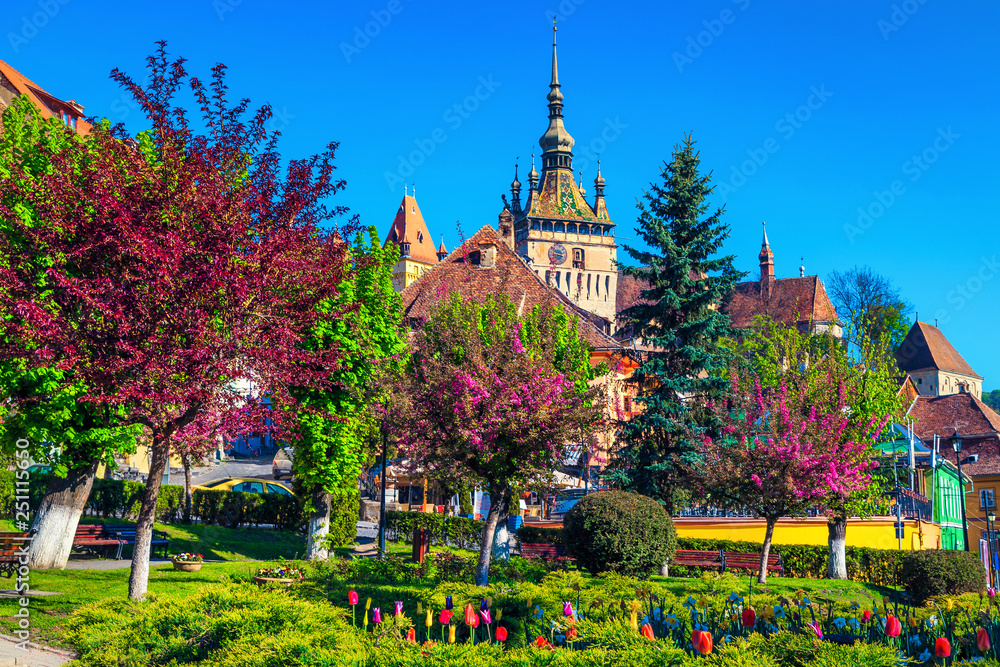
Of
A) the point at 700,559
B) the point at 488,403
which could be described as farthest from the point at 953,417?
the point at 488,403

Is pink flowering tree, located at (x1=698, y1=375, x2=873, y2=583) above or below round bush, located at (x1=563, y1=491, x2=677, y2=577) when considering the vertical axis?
above

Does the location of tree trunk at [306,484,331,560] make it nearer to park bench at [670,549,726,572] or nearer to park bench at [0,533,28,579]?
park bench at [0,533,28,579]

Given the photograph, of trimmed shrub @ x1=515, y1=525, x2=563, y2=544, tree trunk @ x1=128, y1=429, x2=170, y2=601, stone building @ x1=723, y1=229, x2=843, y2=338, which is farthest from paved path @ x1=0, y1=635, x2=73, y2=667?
stone building @ x1=723, y1=229, x2=843, y2=338

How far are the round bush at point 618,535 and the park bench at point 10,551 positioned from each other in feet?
33.6

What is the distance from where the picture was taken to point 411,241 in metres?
125

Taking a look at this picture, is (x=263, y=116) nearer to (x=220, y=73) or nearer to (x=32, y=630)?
(x=220, y=73)

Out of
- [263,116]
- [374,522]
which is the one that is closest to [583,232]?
[374,522]

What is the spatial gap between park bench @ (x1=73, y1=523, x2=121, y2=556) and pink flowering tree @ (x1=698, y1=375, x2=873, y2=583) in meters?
14.7

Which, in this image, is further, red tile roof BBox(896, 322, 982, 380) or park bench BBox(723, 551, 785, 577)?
red tile roof BBox(896, 322, 982, 380)

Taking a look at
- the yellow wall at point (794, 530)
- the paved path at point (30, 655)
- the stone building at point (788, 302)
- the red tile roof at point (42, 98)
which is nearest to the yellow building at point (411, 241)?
the stone building at point (788, 302)

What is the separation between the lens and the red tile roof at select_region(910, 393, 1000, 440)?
182 ft

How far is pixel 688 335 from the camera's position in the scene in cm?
2764

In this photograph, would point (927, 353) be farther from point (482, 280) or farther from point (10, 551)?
point (10, 551)

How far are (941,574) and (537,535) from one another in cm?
1177
